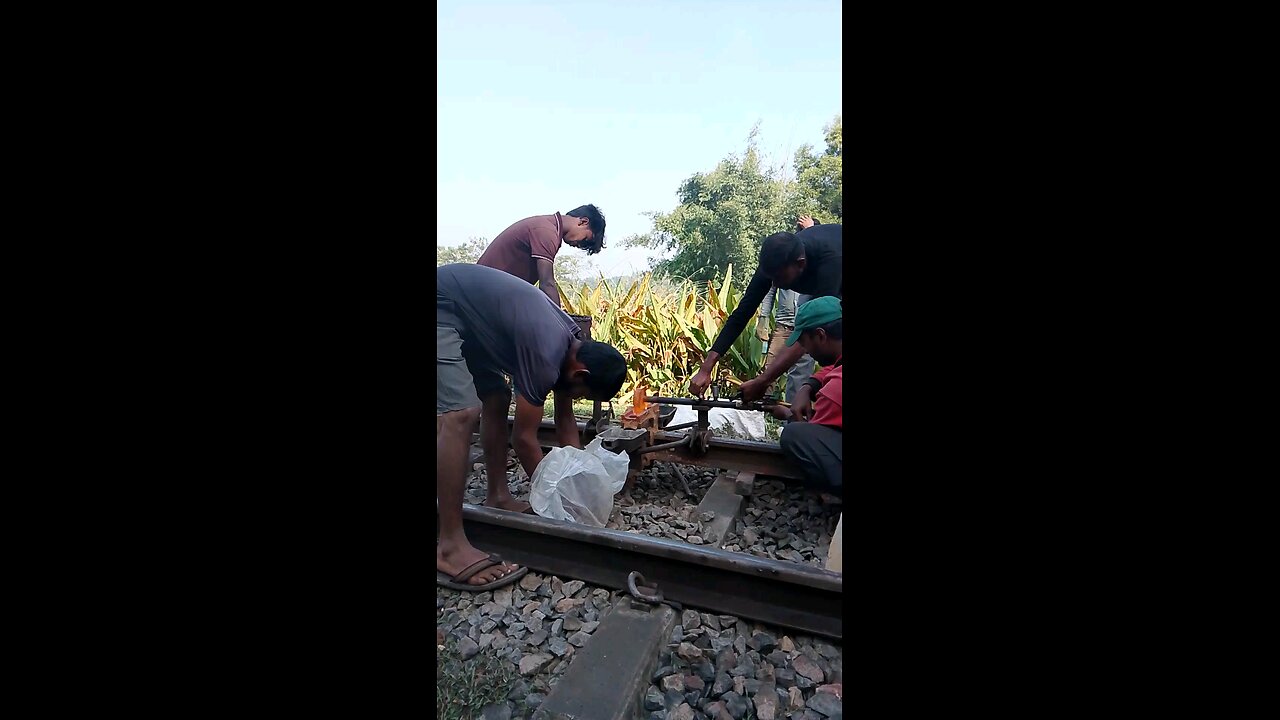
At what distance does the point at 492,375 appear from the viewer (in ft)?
9.89

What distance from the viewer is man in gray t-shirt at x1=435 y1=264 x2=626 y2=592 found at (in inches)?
96.6

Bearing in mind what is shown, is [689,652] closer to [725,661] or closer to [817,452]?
[725,661]

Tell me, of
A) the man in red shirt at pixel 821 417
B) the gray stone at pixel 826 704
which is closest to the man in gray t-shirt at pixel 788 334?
the man in red shirt at pixel 821 417

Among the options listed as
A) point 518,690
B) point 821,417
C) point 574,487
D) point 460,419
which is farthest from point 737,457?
point 518,690

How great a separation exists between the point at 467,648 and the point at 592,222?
287 centimetres

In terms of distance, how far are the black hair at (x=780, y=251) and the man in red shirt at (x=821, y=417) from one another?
0.44 metres

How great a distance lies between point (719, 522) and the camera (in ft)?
9.75
